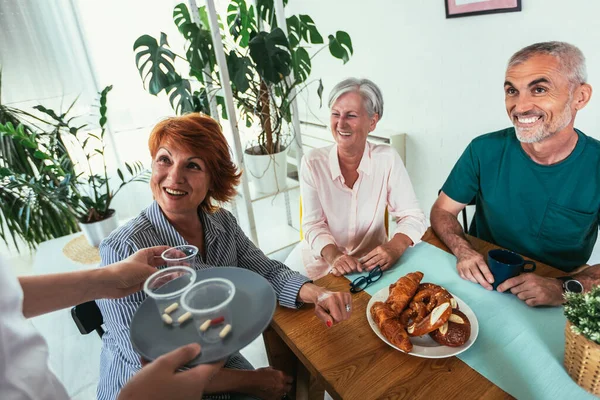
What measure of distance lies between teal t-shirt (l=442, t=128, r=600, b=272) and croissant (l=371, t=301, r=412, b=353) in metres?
0.82

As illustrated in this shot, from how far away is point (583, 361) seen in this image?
2.36 ft

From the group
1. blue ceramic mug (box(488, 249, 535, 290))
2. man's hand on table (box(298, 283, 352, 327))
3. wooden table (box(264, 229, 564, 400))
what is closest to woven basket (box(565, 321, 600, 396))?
wooden table (box(264, 229, 564, 400))

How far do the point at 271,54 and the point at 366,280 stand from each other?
5.13 feet

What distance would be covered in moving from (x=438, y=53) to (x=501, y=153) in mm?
1246

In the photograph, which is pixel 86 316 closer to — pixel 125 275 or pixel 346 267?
pixel 125 275

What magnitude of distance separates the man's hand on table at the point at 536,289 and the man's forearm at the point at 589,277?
0.31ft

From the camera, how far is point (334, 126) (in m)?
1.56

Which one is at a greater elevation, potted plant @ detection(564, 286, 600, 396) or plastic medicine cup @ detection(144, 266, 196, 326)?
plastic medicine cup @ detection(144, 266, 196, 326)

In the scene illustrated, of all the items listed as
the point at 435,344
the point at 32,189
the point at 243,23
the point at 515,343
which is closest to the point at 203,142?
the point at 435,344

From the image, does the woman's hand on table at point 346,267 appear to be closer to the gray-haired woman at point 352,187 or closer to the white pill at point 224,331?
the gray-haired woman at point 352,187

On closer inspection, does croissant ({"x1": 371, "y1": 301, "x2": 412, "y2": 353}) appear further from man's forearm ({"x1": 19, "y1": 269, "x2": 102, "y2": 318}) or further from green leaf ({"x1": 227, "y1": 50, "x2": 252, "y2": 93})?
green leaf ({"x1": 227, "y1": 50, "x2": 252, "y2": 93})

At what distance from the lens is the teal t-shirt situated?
51.1 inches

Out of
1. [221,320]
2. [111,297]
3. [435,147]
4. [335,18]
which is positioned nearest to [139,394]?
[221,320]

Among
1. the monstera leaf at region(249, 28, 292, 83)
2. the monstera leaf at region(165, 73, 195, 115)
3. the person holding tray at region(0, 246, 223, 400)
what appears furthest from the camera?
the monstera leaf at region(165, 73, 195, 115)
